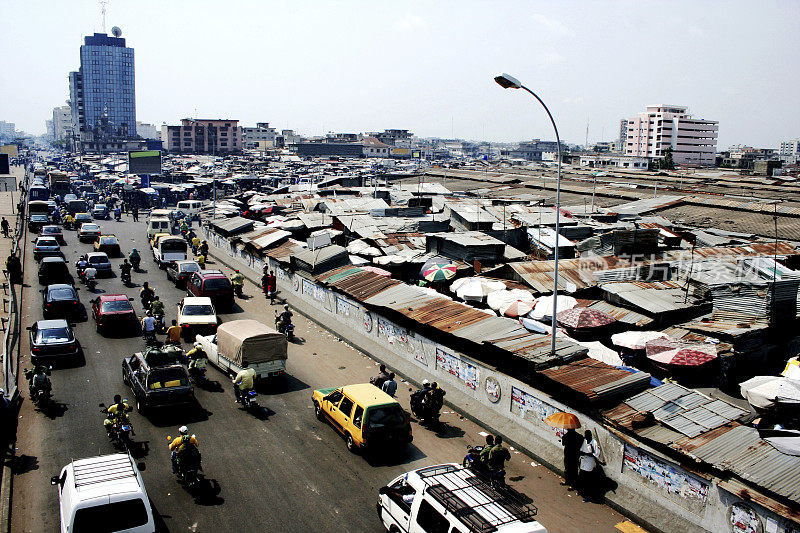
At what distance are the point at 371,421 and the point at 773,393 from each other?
10.5 metres

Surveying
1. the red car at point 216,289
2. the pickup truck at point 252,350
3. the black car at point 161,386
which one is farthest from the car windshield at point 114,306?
the black car at point 161,386

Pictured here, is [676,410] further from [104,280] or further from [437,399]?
[104,280]

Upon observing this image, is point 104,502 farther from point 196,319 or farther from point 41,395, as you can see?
point 196,319

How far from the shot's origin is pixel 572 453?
46.2 ft

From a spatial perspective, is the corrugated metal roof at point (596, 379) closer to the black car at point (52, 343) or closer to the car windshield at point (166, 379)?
the car windshield at point (166, 379)

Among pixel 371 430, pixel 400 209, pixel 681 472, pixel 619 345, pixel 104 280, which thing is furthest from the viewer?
pixel 400 209

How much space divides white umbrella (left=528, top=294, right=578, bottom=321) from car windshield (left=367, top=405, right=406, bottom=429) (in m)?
10.7

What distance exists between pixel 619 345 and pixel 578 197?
44.0 meters

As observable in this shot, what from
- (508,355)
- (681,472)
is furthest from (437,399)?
(681,472)

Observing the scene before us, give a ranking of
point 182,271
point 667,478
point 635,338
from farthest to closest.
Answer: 1. point 182,271
2. point 635,338
3. point 667,478

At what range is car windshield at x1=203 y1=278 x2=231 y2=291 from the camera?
2941 centimetres

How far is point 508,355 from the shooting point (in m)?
17.4

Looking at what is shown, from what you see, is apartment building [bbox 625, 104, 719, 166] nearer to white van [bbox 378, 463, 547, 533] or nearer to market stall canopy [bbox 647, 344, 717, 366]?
market stall canopy [bbox 647, 344, 717, 366]

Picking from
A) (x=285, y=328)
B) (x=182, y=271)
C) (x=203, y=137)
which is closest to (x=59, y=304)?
(x=182, y=271)
